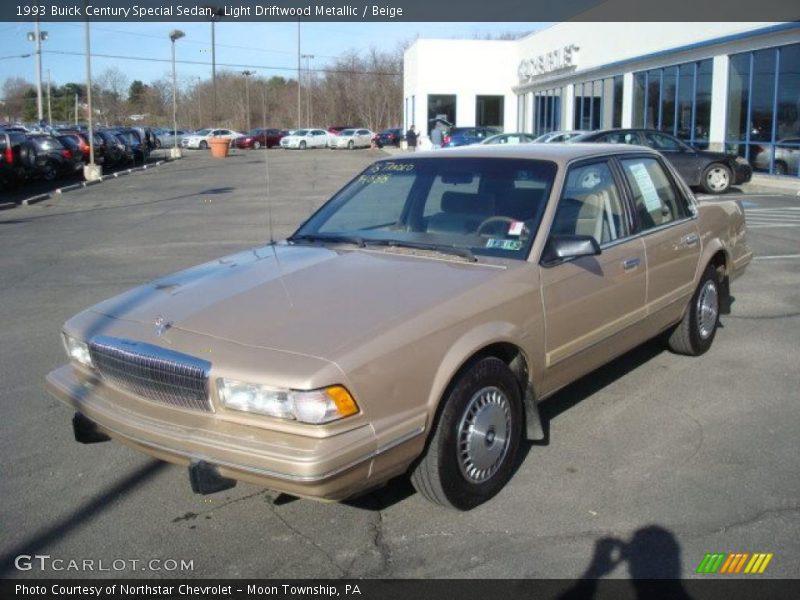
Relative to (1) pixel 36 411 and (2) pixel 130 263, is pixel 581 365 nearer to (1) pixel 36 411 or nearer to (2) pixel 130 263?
(1) pixel 36 411

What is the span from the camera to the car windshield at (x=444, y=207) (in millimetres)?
4488

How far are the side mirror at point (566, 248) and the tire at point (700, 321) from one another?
2.05 m

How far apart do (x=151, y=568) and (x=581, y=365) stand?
252 centimetres

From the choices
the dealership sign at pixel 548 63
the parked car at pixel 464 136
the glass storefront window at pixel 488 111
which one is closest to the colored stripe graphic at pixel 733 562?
the parked car at pixel 464 136

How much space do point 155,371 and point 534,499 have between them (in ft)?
6.26

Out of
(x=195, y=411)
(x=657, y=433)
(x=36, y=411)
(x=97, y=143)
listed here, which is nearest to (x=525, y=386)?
(x=657, y=433)

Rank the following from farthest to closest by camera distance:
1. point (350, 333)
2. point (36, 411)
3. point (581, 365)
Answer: point (36, 411) → point (581, 365) → point (350, 333)

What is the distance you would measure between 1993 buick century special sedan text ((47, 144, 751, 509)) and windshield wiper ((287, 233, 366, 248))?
0.02 metres

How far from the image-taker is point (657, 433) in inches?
190

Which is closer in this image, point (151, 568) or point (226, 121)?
point (151, 568)

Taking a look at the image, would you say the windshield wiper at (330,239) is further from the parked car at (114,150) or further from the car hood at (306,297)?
the parked car at (114,150)

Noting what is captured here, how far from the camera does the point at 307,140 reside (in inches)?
2370

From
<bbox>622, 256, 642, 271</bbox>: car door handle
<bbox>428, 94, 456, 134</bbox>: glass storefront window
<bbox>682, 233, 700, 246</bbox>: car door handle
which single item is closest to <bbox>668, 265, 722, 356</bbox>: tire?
<bbox>682, 233, 700, 246</bbox>: car door handle

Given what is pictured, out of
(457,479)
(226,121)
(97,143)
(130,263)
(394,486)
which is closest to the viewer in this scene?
(457,479)
